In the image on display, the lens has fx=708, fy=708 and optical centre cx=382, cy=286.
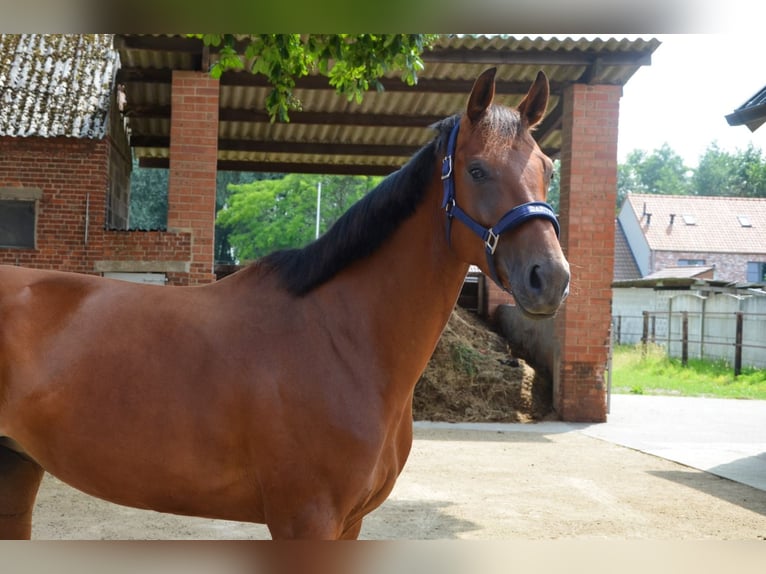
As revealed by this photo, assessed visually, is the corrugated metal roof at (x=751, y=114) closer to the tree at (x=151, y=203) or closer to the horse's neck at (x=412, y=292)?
the horse's neck at (x=412, y=292)

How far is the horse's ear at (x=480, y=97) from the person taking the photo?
2178 millimetres

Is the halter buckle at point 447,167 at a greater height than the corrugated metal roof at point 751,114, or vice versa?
the corrugated metal roof at point 751,114

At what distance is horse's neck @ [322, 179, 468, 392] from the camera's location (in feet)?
7.66

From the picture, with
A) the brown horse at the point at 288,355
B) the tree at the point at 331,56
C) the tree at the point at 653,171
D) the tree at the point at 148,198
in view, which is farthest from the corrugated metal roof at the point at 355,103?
the tree at the point at 653,171

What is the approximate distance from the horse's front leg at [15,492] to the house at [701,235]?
37917 millimetres

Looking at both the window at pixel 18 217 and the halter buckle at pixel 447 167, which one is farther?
the window at pixel 18 217

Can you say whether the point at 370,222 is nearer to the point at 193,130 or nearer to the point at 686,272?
the point at 193,130

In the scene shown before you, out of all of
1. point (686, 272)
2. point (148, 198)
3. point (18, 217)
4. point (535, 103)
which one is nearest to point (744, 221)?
point (686, 272)

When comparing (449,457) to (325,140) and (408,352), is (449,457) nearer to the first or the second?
(408,352)

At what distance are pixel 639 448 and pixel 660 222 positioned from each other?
37.4 metres

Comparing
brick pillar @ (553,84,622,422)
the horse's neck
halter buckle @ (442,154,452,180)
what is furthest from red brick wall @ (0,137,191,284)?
halter buckle @ (442,154,452,180)

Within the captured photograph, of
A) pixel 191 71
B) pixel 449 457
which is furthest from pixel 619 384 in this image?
pixel 191 71

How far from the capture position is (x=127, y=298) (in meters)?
2.51

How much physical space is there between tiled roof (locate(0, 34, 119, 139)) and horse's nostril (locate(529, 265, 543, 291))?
10768 millimetres
